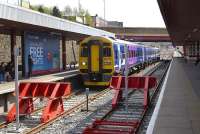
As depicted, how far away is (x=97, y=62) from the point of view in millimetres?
24969

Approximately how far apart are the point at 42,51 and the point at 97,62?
4195 mm

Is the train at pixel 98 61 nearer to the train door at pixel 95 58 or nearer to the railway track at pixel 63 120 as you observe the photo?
the train door at pixel 95 58

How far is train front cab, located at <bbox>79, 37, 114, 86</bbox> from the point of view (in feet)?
81.3

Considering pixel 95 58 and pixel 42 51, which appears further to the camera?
pixel 42 51

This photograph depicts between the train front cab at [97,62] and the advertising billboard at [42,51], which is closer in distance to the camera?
the train front cab at [97,62]

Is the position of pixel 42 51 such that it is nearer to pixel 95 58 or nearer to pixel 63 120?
pixel 95 58

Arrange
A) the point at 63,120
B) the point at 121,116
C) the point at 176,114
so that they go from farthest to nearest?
the point at 121,116
the point at 63,120
the point at 176,114

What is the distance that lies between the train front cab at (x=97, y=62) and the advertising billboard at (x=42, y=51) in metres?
2.87

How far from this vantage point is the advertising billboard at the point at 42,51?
25.0m

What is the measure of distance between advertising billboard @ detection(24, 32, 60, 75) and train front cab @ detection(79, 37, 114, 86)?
287cm

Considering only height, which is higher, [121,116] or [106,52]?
[106,52]

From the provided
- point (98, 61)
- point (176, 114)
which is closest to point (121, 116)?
point (176, 114)

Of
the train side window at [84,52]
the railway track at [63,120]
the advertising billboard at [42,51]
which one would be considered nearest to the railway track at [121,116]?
the railway track at [63,120]

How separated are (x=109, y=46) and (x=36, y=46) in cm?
434
